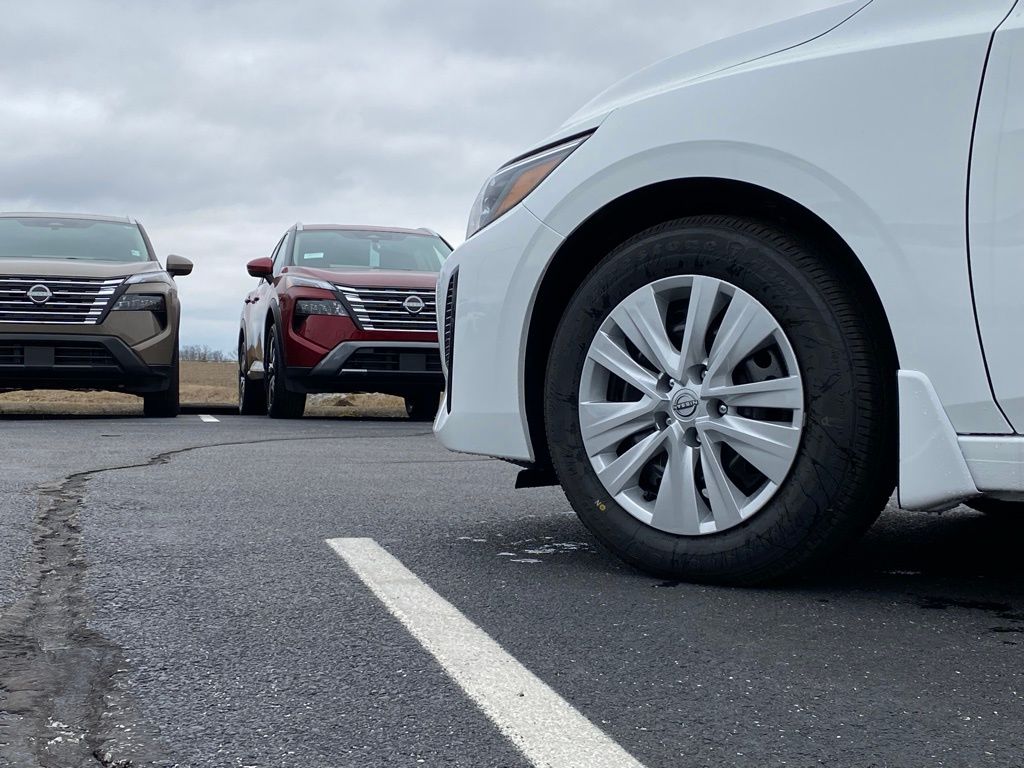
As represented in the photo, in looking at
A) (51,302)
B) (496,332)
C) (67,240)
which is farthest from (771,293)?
(67,240)

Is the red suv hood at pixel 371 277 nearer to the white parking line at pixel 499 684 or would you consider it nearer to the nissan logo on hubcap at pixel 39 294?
the nissan logo on hubcap at pixel 39 294

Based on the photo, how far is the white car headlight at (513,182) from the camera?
128 inches

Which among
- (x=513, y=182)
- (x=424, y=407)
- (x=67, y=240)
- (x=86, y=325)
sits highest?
(x=67, y=240)

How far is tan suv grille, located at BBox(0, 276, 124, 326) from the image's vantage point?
9.62 metres

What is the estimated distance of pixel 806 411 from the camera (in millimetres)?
2766

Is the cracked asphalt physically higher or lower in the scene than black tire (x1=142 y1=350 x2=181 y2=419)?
higher

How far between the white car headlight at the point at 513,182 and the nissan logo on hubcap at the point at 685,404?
750 mm

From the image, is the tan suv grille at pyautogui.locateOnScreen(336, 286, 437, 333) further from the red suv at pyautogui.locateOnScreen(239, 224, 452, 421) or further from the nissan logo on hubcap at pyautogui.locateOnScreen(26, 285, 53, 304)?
the nissan logo on hubcap at pyautogui.locateOnScreen(26, 285, 53, 304)

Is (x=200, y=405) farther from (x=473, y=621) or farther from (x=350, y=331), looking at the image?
(x=473, y=621)

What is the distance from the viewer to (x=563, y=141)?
128 inches

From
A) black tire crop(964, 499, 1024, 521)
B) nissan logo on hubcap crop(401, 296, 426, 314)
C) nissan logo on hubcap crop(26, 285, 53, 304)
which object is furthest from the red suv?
black tire crop(964, 499, 1024, 521)

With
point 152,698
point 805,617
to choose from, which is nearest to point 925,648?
point 805,617

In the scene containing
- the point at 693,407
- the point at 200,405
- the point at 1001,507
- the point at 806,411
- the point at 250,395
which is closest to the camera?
the point at 806,411

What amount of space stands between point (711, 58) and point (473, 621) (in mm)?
1531
